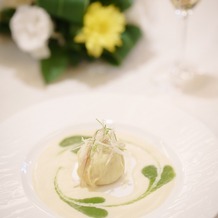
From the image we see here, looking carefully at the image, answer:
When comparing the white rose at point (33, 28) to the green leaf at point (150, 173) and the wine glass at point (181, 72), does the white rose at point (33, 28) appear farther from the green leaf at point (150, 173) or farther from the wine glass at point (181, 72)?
the green leaf at point (150, 173)

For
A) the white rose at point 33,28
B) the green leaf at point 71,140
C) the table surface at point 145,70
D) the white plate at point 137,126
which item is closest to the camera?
the white plate at point 137,126

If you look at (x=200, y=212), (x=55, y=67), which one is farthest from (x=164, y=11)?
(x=200, y=212)

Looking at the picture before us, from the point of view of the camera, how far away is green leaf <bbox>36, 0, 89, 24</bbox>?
1192 millimetres

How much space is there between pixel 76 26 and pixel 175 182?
0.64 meters

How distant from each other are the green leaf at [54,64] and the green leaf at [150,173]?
1.62 feet

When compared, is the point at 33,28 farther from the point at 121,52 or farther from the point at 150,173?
the point at 150,173

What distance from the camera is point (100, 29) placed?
1.22 meters

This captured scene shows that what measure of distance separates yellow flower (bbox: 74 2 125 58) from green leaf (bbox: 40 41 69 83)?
6 centimetres

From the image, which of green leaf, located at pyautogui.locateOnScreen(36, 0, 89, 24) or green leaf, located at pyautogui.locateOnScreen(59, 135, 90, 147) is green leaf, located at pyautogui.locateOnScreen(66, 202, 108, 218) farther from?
green leaf, located at pyautogui.locateOnScreen(36, 0, 89, 24)

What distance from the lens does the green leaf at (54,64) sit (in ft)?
3.98

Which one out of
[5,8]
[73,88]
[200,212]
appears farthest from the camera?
[5,8]

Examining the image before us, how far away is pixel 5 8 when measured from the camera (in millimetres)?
1330

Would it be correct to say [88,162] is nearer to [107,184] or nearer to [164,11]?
[107,184]

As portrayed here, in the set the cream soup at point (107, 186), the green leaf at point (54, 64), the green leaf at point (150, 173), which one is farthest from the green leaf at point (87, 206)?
the green leaf at point (54, 64)
